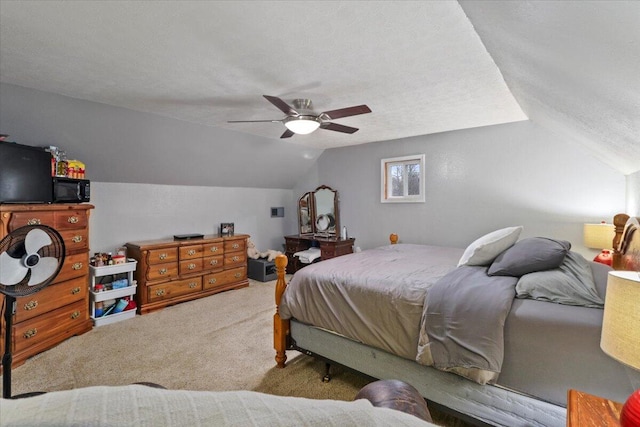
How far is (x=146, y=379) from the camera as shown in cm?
222

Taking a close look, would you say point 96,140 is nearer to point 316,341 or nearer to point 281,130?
point 281,130

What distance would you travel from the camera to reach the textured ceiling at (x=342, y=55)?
119 cm

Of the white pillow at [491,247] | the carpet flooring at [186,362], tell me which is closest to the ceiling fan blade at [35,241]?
the carpet flooring at [186,362]

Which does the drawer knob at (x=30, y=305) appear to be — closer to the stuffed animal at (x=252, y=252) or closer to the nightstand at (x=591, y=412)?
the stuffed animal at (x=252, y=252)

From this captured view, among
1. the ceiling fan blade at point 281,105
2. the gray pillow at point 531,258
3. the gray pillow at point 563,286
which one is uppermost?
the ceiling fan blade at point 281,105


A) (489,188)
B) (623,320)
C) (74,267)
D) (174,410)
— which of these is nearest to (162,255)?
(74,267)

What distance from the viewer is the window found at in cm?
436

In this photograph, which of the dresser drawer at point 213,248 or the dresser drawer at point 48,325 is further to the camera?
the dresser drawer at point 213,248

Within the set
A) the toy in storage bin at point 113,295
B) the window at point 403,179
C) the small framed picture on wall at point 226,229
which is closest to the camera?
the toy in storage bin at point 113,295

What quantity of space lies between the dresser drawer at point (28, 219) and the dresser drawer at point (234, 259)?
2106mm

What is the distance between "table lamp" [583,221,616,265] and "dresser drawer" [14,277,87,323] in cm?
482

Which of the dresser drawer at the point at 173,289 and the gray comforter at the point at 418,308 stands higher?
the gray comforter at the point at 418,308

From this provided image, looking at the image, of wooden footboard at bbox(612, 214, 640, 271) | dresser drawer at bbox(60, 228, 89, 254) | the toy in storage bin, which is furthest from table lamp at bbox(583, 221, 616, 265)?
dresser drawer at bbox(60, 228, 89, 254)

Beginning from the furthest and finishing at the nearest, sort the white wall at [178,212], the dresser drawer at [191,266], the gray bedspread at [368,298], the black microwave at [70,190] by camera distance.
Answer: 1. the dresser drawer at [191,266]
2. the white wall at [178,212]
3. the black microwave at [70,190]
4. the gray bedspread at [368,298]
